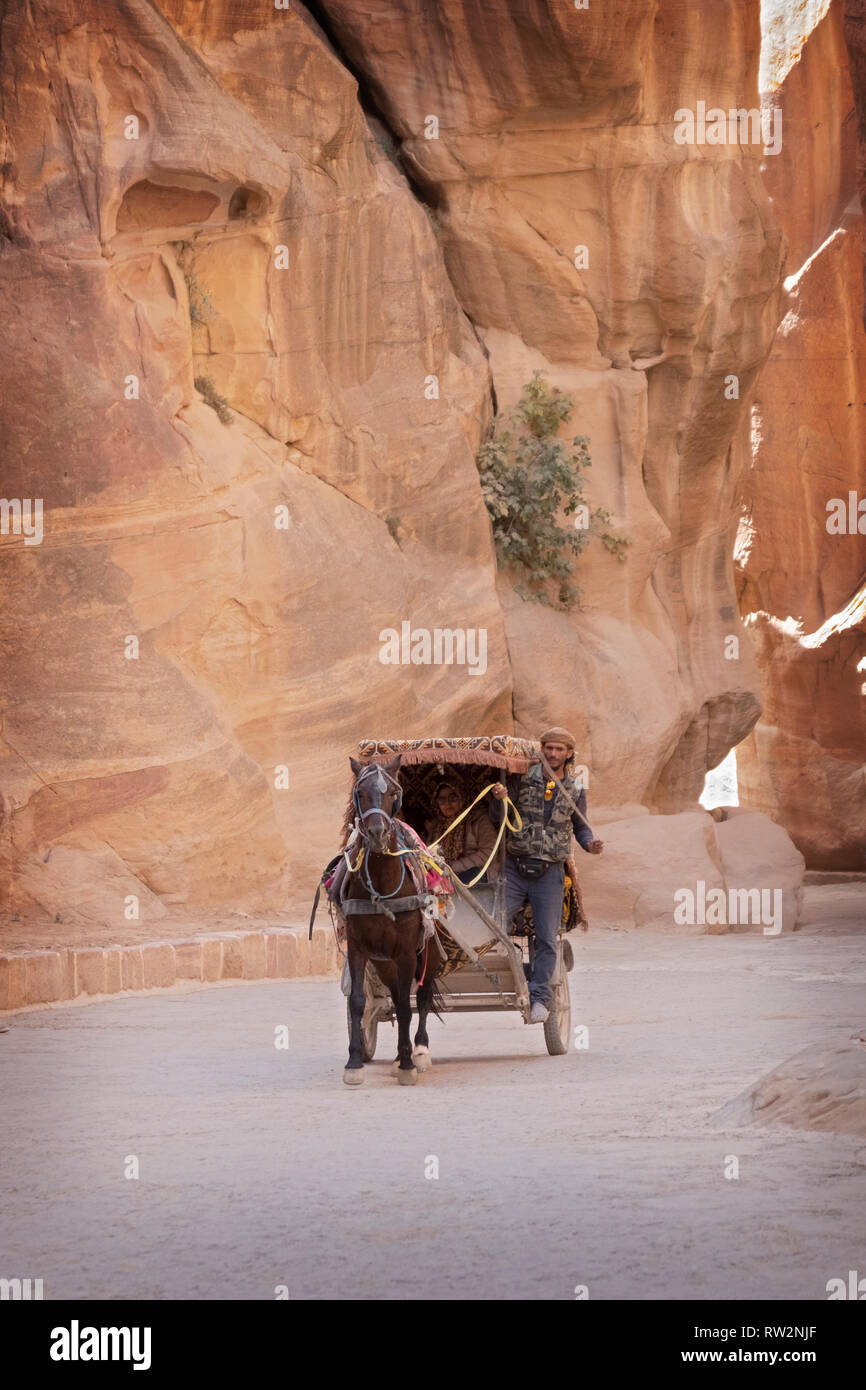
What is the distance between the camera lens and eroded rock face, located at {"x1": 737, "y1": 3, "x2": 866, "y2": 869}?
42188 millimetres

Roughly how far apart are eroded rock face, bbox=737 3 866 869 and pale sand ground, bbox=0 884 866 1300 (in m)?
30.6

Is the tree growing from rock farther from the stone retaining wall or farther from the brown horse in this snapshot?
the brown horse

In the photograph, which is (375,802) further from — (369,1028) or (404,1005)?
(369,1028)

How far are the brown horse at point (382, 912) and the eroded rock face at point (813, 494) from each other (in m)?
33.3

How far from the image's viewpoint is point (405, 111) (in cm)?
2478

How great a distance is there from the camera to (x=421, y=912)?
9.83 m

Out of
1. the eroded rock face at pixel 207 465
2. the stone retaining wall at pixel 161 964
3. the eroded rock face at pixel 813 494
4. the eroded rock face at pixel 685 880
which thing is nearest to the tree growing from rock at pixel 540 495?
the eroded rock face at pixel 207 465

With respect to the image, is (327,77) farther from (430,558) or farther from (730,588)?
(730,588)

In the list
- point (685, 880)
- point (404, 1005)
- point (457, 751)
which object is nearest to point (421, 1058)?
point (404, 1005)

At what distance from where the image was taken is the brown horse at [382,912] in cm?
950

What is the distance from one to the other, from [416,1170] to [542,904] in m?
4.38

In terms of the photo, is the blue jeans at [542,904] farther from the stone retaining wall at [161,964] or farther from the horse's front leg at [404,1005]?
the stone retaining wall at [161,964]

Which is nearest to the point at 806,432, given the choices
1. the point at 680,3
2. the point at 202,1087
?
the point at 680,3

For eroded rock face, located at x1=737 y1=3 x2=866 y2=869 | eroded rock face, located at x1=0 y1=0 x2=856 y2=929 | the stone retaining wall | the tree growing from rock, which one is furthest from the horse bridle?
eroded rock face, located at x1=737 y1=3 x2=866 y2=869
